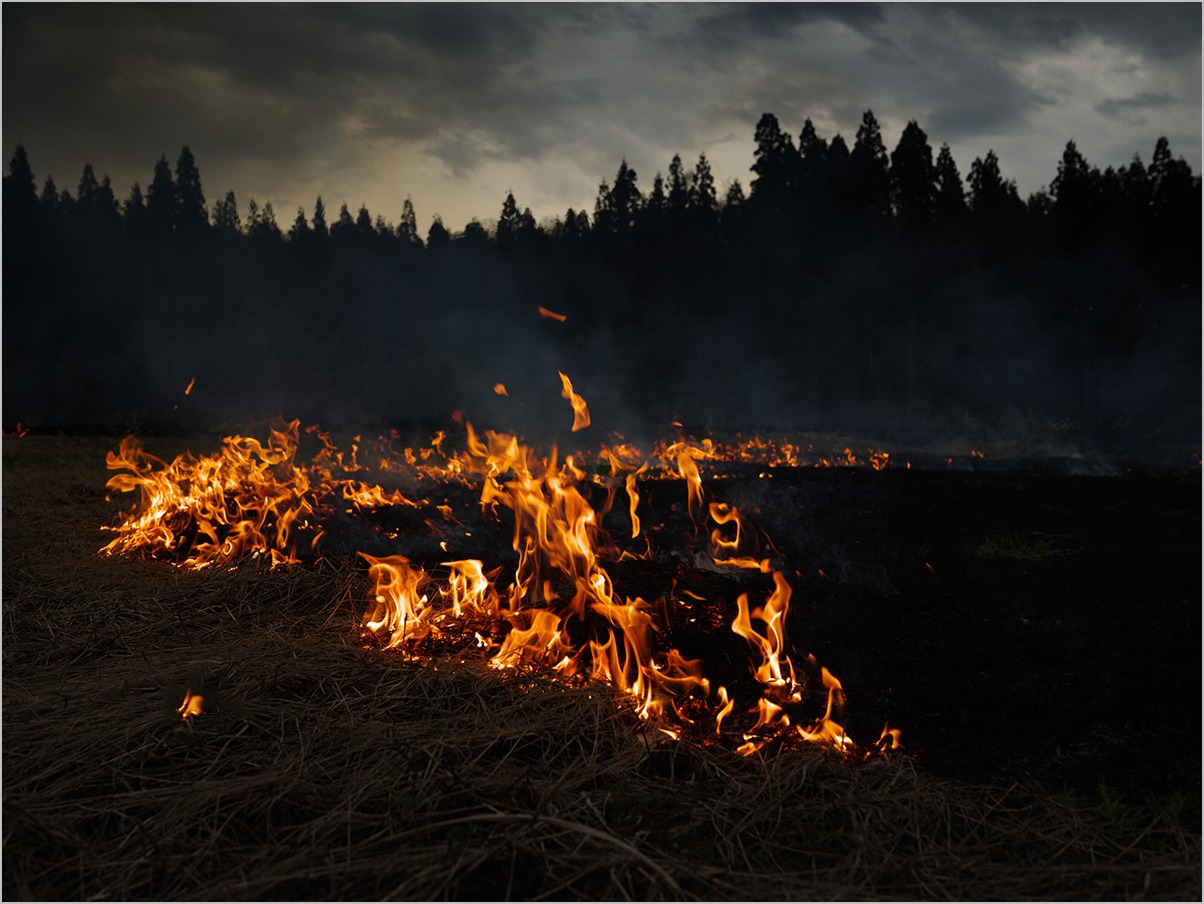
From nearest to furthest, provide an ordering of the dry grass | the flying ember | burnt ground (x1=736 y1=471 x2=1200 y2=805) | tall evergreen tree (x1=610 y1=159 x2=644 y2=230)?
the dry grass → burnt ground (x1=736 y1=471 x2=1200 y2=805) → the flying ember → tall evergreen tree (x1=610 y1=159 x2=644 y2=230)

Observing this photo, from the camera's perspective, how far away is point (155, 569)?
5.14 meters

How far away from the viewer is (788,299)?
26.0 m

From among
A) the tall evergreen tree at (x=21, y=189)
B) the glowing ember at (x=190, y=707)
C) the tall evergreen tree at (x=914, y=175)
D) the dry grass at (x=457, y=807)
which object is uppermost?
the tall evergreen tree at (x=21, y=189)

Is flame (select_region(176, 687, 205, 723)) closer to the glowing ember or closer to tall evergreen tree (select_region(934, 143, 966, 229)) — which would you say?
the glowing ember

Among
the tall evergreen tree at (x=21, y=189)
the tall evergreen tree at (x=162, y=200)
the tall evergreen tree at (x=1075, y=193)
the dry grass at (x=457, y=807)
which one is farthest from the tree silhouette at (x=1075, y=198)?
the tall evergreen tree at (x=21, y=189)

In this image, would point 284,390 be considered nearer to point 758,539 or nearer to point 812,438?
point 812,438

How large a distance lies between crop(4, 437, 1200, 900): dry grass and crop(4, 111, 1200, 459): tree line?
824 inches

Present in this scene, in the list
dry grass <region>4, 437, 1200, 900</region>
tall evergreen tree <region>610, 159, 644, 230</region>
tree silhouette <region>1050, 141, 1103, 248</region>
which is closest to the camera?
dry grass <region>4, 437, 1200, 900</region>

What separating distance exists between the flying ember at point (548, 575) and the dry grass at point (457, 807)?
0.24 m

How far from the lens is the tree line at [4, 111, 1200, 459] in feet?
76.3

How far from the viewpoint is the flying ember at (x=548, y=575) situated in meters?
3.16

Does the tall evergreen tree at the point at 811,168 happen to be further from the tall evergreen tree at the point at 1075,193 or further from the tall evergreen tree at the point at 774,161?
the tall evergreen tree at the point at 1075,193

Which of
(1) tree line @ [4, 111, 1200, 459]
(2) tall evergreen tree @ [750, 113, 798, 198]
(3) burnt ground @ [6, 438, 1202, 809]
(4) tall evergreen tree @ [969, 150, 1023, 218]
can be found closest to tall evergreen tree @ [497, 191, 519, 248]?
(1) tree line @ [4, 111, 1200, 459]

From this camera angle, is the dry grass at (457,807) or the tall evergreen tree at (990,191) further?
the tall evergreen tree at (990,191)
